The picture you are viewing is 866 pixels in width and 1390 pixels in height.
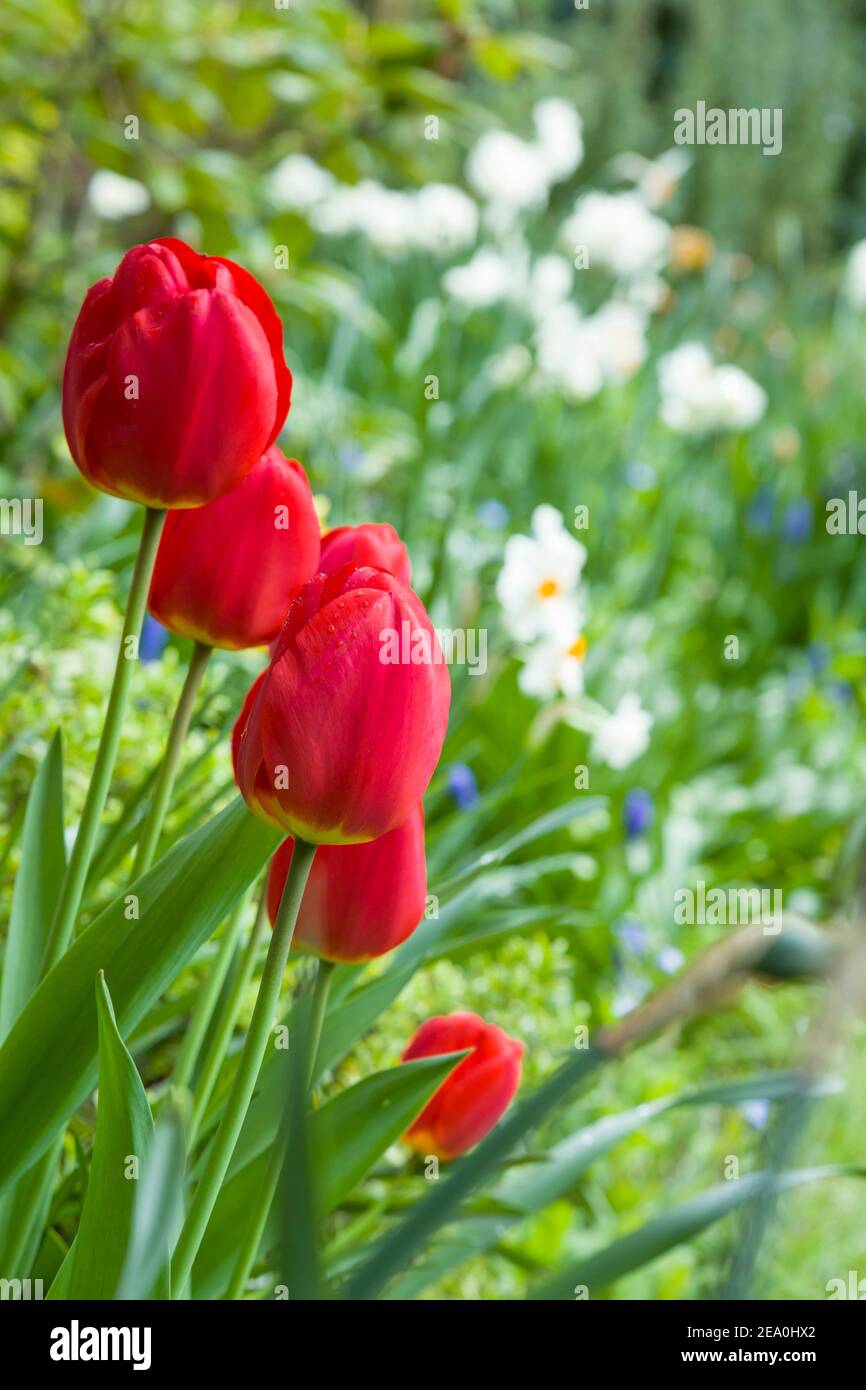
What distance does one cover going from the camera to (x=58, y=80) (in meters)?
2.01

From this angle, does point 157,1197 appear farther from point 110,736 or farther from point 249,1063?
point 110,736

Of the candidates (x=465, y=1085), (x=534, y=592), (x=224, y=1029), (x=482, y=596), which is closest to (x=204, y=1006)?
(x=224, y=1029)

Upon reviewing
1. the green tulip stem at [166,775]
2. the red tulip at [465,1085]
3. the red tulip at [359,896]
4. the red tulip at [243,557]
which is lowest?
the red tulip at [465,1085]

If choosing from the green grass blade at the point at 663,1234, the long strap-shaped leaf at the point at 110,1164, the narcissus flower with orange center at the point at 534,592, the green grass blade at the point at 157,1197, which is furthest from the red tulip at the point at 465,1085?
the narcissus flower with orange center at the point at 534,592

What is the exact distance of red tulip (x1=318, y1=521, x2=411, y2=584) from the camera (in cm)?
66

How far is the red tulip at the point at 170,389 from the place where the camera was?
1.96 feet

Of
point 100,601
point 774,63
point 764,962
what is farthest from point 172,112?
point 774,63

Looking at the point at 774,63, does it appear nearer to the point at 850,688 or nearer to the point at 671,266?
the point at 671,266

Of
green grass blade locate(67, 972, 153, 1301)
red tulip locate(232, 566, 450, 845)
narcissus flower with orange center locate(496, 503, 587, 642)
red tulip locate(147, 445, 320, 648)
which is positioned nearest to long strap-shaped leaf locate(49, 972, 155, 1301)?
green grass blade locate(67, 972, 153, 1301)

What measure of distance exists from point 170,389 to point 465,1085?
426 millimetres

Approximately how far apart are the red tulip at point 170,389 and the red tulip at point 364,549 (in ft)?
0.24

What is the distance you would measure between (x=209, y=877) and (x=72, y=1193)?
0.34 m

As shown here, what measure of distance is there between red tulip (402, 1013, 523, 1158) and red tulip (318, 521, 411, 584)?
28cm

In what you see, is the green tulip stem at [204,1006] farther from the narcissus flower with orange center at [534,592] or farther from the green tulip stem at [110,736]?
the narcissus flower with orange center at [534,592]
